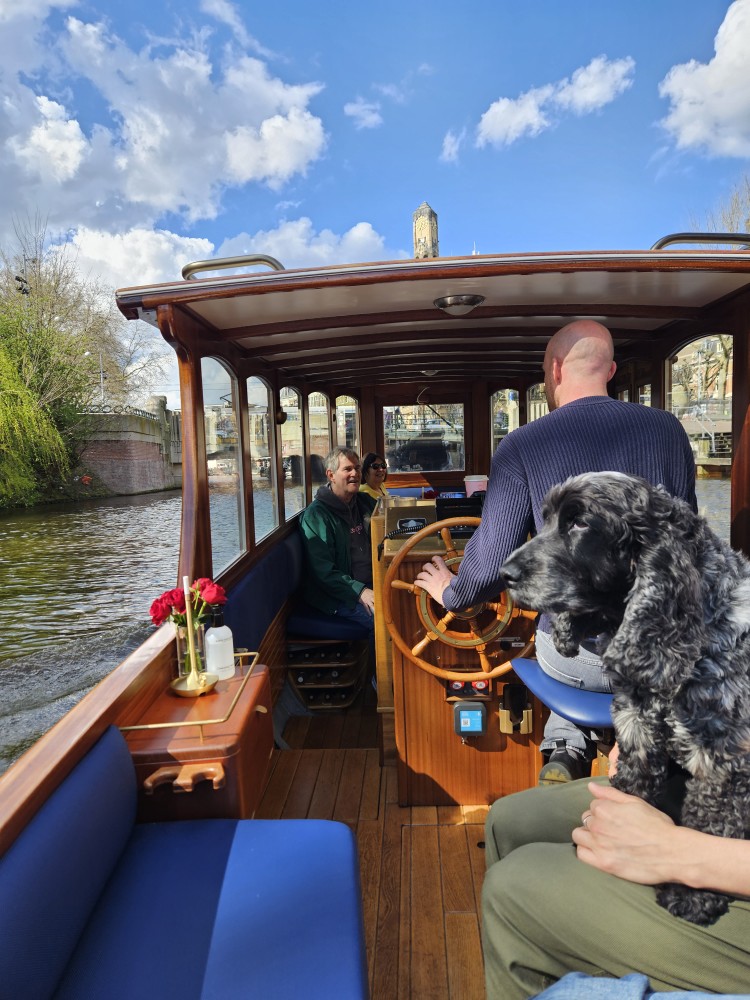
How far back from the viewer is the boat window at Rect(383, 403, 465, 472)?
20.9ft

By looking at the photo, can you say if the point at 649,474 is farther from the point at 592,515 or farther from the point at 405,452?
the point at 405,452

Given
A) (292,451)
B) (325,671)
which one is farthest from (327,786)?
(292,451)

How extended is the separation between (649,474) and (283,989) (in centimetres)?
131

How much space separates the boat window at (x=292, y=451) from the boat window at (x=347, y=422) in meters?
1.07

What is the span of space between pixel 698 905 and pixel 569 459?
38.1 inches

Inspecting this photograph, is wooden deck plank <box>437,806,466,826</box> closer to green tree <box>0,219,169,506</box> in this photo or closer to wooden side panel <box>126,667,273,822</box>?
wooden side panel <box>126,667,273,822</box>

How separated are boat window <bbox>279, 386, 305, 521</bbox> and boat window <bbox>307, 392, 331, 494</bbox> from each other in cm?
24

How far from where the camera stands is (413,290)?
2.66m

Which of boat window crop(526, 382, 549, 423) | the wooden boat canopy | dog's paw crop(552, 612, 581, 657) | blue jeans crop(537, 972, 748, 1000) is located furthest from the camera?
boat window crop(526, 382, 549, 423)

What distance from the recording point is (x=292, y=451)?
491cm

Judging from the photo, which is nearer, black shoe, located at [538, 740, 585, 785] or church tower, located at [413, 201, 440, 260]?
black shoe, located at [538, 740, 585, 785]

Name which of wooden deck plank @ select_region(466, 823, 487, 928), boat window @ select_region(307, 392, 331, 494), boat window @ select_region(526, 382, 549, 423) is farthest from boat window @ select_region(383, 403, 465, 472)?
wooden deck plank @ select_region(466, 823, 487, 928)

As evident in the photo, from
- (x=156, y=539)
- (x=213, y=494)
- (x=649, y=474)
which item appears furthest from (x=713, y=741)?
(x=156, y=539)

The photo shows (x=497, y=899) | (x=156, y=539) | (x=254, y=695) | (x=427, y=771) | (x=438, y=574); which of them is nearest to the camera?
(x=497, y=899)
